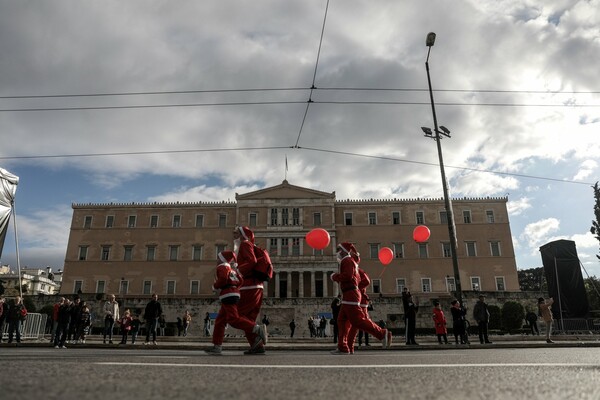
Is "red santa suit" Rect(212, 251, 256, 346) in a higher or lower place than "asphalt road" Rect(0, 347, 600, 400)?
higher

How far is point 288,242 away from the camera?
4772cm

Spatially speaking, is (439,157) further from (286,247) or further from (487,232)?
(487,232)

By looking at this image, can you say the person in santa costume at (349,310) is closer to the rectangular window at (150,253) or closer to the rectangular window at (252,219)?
the rectangular window at (252,219)

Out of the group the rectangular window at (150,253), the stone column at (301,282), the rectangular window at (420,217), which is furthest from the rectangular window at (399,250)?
the rectangular window at (150,253)

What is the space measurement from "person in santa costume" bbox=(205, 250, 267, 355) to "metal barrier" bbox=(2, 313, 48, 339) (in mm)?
13971

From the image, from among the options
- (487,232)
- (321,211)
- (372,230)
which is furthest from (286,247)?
(487,232)

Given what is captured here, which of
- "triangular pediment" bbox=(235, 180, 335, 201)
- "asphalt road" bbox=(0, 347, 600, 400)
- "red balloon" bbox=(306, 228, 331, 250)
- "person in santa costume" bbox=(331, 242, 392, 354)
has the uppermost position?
"triangular pediment" bbox=(235, 180, 335, 201)

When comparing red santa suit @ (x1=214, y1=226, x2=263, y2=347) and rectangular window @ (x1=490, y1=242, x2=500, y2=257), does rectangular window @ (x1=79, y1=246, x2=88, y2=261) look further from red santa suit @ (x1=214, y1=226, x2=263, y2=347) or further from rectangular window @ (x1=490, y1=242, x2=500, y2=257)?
red santa suit @ (x1=214, y1=226, x2=263, y2=347)

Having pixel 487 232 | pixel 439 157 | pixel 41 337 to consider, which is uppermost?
pixel 487 232

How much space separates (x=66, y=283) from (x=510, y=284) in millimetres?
49627

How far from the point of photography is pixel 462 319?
13.3 meters

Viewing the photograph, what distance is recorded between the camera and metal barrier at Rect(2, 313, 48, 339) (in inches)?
655

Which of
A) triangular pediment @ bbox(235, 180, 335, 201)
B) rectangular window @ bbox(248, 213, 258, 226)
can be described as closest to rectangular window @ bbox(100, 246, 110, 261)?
triangular pediment @ bbox(235, 180, 335, 201)

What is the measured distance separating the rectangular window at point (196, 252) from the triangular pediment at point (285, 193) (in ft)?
23.6
